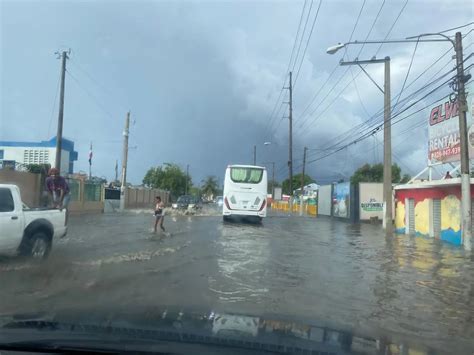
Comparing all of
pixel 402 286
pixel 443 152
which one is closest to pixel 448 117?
pixel 443 152

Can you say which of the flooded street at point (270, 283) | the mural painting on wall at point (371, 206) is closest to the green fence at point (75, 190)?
the flooded street at point (270, 283)

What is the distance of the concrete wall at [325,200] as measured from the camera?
4641 cm

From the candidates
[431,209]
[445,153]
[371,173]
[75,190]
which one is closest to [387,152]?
[431,209]

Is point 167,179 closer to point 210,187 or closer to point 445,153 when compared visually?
point 210,187

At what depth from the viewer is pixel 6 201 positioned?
33.6ft

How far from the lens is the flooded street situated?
6.81m

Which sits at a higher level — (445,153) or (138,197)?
(445,153)

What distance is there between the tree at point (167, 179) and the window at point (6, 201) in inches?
3257

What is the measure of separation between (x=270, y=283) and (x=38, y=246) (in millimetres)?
5209

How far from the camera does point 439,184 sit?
2064cm

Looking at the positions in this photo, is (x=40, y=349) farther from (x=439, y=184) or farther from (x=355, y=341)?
(x=439, y=184)

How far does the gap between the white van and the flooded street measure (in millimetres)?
12120

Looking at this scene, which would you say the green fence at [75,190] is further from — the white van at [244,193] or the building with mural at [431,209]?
the building with mural at [431,209]

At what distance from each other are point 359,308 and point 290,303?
1029mm
